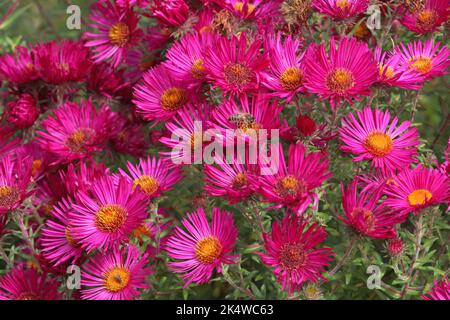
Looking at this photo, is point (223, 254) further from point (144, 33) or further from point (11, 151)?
point (144, 33)

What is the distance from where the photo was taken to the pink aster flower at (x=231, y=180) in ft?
4.21

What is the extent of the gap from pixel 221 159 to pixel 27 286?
0.66 m

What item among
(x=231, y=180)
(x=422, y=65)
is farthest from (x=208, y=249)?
(x=422, y=65)

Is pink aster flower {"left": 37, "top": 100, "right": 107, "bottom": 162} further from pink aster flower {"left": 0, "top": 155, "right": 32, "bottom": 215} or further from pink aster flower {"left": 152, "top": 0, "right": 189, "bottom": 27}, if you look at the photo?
pink aster flower {"left": 152, "top": 0, "right": 189, "bottom": 27}

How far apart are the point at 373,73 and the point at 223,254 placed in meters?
0.55

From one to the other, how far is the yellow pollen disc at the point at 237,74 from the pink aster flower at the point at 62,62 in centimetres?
57

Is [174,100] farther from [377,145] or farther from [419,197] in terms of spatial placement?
[419,197]

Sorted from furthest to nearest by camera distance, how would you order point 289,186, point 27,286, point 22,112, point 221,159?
point 22,112 < point 27,286 < point 221,159 < point 289,186

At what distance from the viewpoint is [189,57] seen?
5.18 ft

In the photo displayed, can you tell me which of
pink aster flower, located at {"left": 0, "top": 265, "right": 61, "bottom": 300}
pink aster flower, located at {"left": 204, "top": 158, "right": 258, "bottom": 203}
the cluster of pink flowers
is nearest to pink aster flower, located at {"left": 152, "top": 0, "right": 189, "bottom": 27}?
the cluster of pink flowers

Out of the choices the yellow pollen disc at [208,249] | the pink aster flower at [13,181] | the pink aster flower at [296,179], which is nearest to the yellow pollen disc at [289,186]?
the pink aster flower at [296,179]

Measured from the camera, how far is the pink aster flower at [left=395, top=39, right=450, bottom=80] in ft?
4.96

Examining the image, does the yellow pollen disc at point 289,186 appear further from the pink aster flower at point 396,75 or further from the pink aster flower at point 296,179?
the pink aster flower at point 396,75

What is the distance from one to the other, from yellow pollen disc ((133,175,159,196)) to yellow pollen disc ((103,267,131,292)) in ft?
0.70
